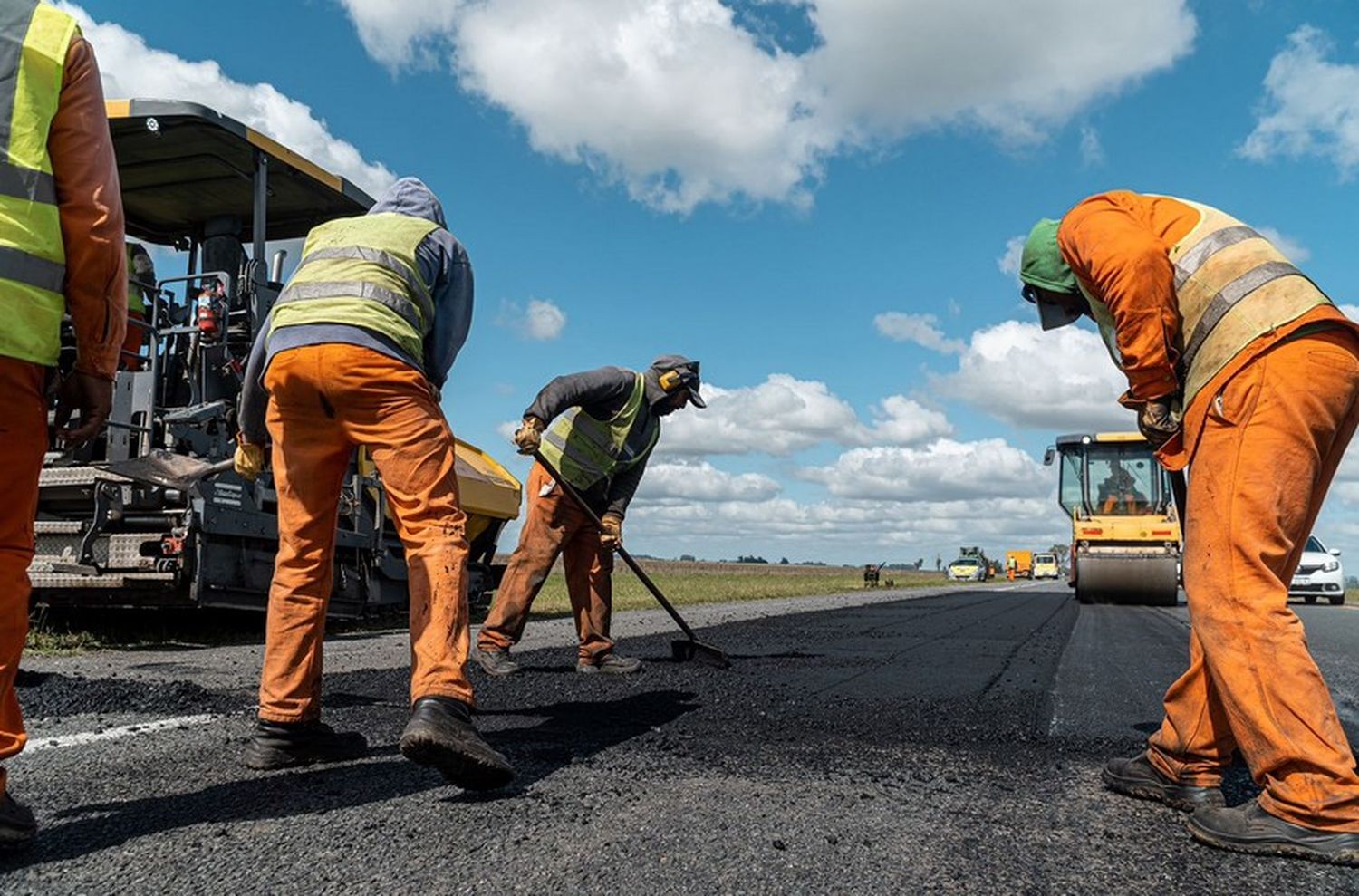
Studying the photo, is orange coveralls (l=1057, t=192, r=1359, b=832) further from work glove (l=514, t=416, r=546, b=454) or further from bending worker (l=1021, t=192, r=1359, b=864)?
work glove (l=514, t=416, r=546, b=454)

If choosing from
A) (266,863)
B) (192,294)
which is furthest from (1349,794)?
(192,294)

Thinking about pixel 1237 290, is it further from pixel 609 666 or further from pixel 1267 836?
pixel 609 666

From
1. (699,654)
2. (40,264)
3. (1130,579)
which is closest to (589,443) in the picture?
(699,654)

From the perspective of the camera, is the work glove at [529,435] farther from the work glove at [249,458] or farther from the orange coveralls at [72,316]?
the orange coveralls at [72,316]

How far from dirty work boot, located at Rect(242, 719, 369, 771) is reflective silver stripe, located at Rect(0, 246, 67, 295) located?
1325mm

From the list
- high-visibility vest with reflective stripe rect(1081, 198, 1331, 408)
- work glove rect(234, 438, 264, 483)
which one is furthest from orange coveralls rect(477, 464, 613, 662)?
high-visibility vest with reflective stripe rect(1081, 198, 1331, 408)

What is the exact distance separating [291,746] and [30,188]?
5.20 feet

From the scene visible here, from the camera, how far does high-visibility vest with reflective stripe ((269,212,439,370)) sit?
2.72 meters

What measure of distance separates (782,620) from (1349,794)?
8.85 metres

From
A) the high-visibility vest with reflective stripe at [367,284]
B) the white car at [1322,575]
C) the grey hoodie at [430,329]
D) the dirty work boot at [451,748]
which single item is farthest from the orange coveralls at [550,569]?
the white car at [1322,575]

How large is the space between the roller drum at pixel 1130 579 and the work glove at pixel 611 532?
12.3 m

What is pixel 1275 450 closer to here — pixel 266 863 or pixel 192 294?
pixel 266 863

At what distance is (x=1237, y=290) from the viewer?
2.42 m

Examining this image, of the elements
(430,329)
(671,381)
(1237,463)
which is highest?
(671,381)
